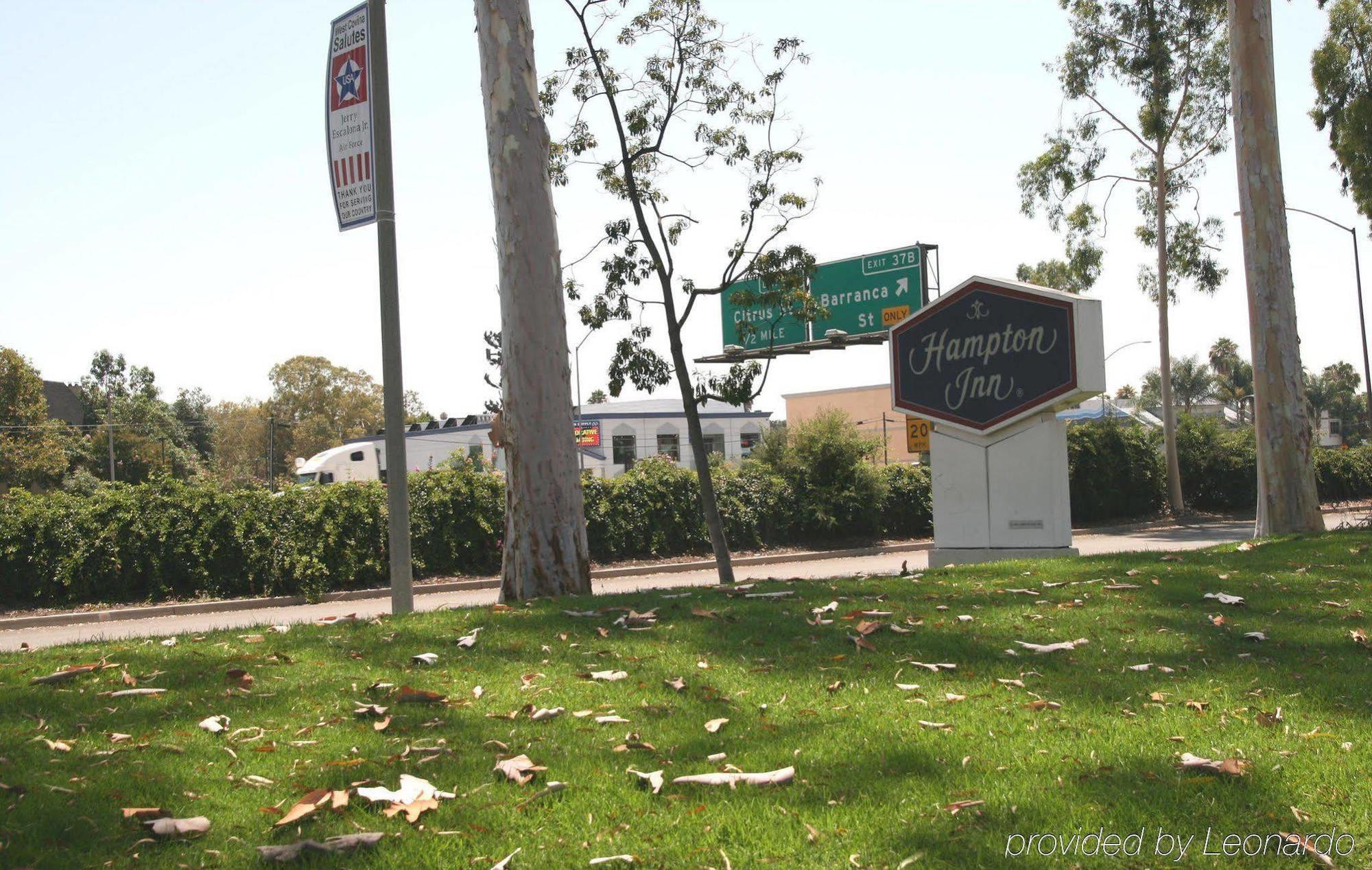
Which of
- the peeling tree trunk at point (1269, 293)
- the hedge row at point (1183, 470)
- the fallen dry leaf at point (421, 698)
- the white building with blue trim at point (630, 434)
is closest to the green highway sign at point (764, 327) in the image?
the hedge row at point (1183, 470)

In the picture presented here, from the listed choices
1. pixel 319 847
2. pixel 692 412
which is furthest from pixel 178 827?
pixel 692 412

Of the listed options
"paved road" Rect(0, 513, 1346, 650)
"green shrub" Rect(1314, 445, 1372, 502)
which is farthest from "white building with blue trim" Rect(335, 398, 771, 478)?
"paved road" Rect(0, 513, 1346, 650)

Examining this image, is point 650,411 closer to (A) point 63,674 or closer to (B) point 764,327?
(B) point 764,327

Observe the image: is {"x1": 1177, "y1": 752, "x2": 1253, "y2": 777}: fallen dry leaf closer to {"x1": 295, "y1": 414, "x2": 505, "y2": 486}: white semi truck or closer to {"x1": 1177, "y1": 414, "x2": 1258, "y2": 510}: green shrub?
{"x1": 295, "y1": 414, "x2": 505, "y2": 486}: white semi truck

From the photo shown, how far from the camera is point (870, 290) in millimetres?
24203

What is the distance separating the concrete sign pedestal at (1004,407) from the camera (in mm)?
14578

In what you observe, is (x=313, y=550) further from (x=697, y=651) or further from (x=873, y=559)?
(x=697, y=651)

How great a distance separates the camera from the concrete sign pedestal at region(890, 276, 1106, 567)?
14.6m

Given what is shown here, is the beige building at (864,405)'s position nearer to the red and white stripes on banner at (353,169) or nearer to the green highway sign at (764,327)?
the green highway sign at (764,327)

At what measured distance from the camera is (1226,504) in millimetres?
32938

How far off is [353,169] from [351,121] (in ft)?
1.51

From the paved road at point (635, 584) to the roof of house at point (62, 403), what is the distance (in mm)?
63479

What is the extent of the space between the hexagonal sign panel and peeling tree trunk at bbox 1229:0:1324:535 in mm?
2499

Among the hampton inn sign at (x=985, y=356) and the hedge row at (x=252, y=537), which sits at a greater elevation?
the hampton inn sign at (x=985, y=356)
